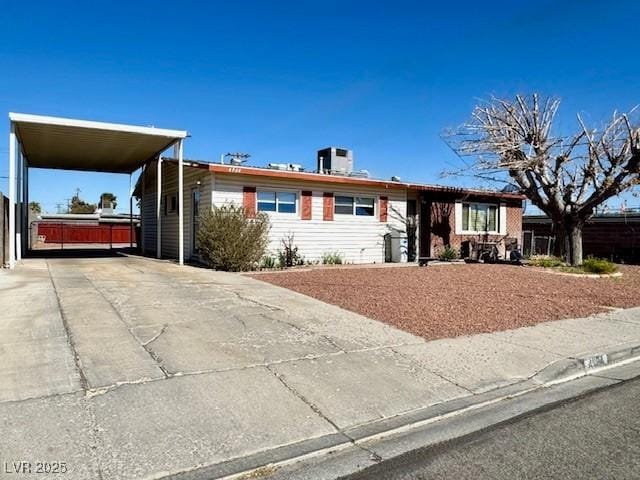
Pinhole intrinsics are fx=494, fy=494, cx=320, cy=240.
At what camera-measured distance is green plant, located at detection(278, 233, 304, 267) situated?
15742 millimetres

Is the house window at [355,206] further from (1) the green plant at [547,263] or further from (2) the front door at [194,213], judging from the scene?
(1) the green plant at [547,263]

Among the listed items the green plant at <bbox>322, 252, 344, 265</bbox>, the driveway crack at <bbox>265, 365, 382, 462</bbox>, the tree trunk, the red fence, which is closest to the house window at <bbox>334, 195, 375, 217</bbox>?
the green plant at <bbox>322, 252, 344, 265</bbox>

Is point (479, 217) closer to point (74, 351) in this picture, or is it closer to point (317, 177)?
point (317, 177)

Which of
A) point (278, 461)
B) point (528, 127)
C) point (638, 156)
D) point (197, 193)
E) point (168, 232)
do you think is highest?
point (528, 127)

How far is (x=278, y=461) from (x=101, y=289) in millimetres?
7038

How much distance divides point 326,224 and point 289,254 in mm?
2006

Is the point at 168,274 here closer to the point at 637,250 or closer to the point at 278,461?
the point at 278,461

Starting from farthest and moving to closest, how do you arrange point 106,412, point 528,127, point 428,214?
point 428,214
point 528,127
point 106,412

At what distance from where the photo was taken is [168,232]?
18.7 m

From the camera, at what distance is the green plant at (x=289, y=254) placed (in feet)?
51.6

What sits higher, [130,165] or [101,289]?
[130,165]

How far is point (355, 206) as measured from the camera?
1792 cm

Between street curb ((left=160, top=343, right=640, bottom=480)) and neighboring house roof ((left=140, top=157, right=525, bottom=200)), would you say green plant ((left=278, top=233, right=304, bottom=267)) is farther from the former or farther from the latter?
street curb ((left=160, top=343, right=640, bottom=480))

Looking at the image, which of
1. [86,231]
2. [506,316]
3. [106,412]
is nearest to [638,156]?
[506,316]
